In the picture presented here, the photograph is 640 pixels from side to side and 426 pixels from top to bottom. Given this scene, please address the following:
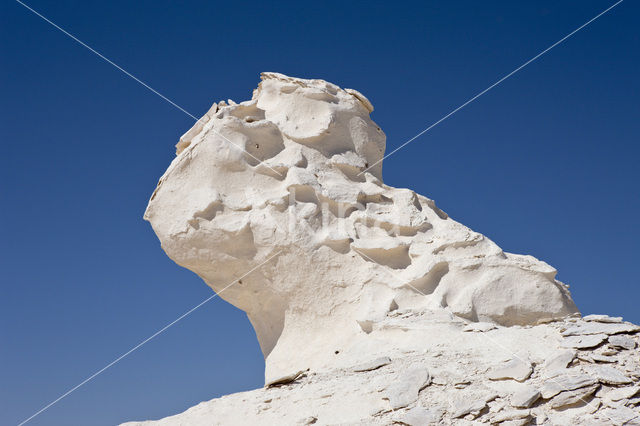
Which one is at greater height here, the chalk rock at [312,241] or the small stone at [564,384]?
the chalk rock at [312,241]

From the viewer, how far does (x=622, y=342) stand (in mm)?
6152

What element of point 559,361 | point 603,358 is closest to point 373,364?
point 559,361

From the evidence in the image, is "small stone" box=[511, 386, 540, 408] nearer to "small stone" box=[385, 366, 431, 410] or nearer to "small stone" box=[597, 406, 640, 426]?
"small stone" box=[597, 406, 640, 426]

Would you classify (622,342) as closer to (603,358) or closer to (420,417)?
(603,358)

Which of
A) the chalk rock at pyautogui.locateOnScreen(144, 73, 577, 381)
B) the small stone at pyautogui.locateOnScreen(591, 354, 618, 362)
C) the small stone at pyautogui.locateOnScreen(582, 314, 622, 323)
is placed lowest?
the small stone at pyautogui.locateOnScreen(591, 354, 618, 362)

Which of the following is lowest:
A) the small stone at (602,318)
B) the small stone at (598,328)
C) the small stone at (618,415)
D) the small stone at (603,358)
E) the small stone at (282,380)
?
the small stone at (618,415)

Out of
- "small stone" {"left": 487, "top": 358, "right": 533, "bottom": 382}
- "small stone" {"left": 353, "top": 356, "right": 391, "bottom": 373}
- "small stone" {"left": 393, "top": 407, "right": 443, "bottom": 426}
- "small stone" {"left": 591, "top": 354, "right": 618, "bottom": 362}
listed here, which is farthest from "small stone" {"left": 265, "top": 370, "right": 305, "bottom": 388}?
"small stone" {"left": 591, "top": 354, "right": 618, "bottom": 362}

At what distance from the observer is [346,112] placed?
948 cm

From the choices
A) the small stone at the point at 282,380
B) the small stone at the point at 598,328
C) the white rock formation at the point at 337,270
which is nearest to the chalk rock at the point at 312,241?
the white rock formation at the point at 337,270

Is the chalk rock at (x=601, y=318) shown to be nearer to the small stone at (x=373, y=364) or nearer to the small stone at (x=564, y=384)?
the small stone at (x=564, y=384)

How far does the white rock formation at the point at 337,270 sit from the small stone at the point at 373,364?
0.5 inches

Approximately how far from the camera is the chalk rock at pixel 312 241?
791 centimetres

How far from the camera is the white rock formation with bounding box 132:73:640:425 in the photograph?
630 centimetres

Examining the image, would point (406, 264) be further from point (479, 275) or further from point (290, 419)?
point (290, 419)
